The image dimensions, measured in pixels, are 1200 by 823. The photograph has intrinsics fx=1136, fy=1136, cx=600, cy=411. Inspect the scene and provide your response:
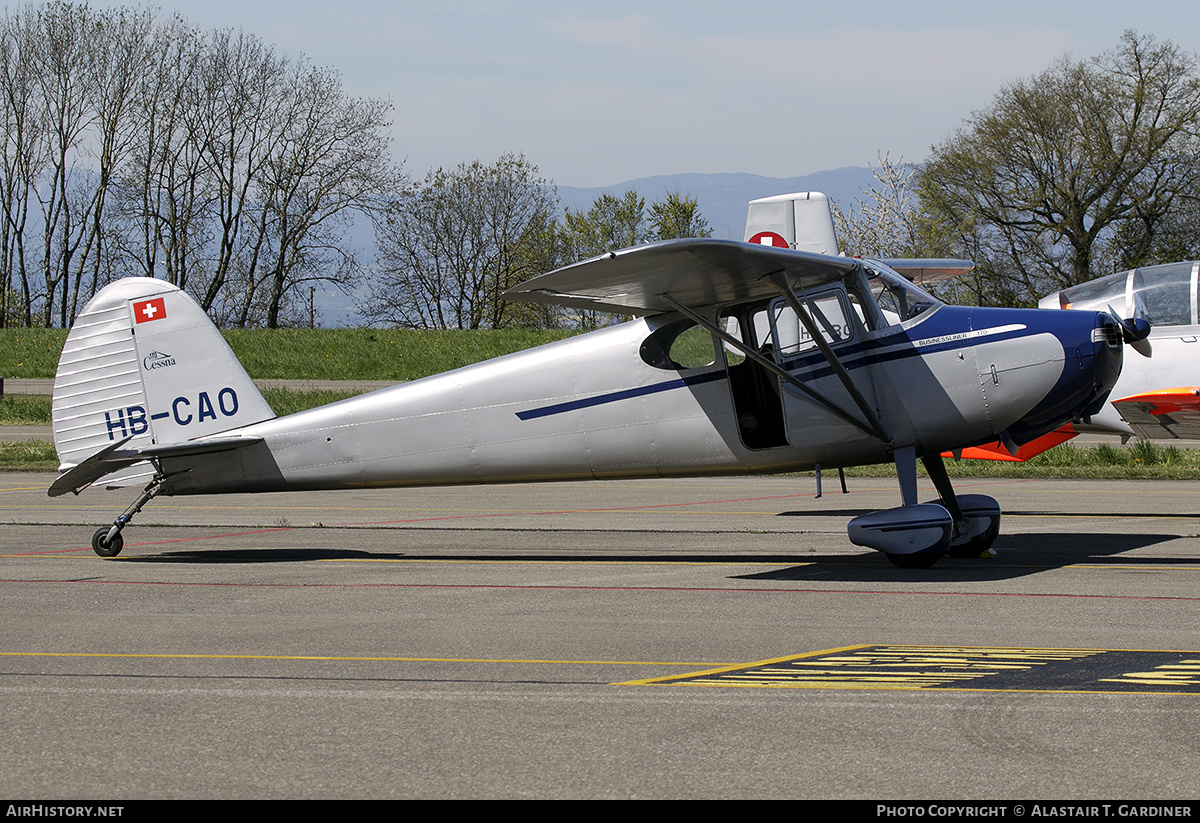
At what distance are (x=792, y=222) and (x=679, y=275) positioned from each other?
7156 mm

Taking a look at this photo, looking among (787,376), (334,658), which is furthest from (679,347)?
(334,658)

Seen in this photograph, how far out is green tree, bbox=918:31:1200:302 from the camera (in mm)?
42562

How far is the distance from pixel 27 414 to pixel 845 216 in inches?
1358

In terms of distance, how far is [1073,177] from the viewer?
43594 millimetres

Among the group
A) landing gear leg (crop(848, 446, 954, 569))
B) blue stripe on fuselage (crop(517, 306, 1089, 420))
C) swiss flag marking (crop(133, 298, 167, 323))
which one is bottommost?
landing gear leg (crop(848, 446, 954, 569))

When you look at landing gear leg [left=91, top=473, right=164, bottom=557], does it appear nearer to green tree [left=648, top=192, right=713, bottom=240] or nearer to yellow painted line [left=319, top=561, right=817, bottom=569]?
yellow painted line [left=319, top=561, right=817, bottom=569]

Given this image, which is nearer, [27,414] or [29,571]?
[29,571]

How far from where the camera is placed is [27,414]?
95.7 feet

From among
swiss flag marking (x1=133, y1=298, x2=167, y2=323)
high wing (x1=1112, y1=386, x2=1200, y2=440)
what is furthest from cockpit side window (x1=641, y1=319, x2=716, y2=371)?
high wing (x1=1112, y1=386, x2=1200, y2=440)

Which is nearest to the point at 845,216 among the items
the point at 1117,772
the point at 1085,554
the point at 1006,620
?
the point at 1085,554

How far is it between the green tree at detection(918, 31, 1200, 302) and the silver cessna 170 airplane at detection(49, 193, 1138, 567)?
36101 millimetres

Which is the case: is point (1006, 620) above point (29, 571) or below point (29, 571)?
below

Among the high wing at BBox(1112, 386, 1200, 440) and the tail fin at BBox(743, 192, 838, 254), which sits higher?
the tail fin at BBox(743, 192, 838, 254)
